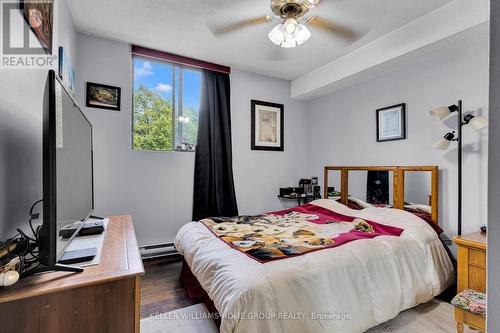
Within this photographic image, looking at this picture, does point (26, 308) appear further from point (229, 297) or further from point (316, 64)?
point (316, 64)

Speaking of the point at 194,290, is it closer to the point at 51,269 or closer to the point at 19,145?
the point at 51,269

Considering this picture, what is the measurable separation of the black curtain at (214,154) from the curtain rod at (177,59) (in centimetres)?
8

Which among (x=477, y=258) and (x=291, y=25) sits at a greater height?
(x=291, y=25)

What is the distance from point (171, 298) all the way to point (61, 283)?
154cm

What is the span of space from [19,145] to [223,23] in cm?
203

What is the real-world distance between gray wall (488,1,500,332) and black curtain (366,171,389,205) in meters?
2.60

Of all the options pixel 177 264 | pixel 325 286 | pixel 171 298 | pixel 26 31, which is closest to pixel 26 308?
pixel 26 31

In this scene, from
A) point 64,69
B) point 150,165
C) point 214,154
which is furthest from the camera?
point 214,154

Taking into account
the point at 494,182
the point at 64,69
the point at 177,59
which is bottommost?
the point at 494,182

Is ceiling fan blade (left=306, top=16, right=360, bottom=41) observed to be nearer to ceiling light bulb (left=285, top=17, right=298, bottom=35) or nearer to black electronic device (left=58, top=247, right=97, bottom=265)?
ceiling light bulb (left=285, top=17, right=298, bottom=35)

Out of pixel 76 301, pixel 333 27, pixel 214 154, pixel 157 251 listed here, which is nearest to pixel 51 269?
pixel 76 301

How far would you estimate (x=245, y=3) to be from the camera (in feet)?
6.91

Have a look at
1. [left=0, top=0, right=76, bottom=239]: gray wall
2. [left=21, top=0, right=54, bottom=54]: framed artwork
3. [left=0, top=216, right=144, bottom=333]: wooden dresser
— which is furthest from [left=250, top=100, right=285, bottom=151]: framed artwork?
[left=0, top=216, right=144, bottom=333]: wooden dresser

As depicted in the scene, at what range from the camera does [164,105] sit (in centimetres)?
325
